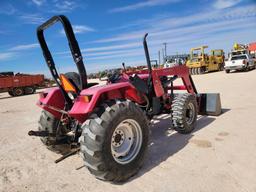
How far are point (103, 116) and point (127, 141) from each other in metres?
0.76

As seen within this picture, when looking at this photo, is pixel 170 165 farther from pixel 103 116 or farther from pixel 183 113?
pixel 183 113

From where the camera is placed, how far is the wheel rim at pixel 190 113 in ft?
17.2

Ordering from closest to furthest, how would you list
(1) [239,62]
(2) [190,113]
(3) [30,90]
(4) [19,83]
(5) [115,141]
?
1. (5) [115,141]
2. (2) [190,113]
3. (1) [239,62]
4. (4) [19,83]
5. (3) [30,90]

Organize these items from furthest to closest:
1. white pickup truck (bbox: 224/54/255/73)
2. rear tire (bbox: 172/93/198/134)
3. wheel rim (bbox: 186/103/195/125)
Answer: white pickup truck (bbox: 224/54/255/73), wheel rim (bbox: 186/103/195/125), rear tire (bbox: 172/93/198/134)

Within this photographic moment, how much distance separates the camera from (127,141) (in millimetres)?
3621

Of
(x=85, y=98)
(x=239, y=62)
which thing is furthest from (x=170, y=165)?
(x=239, y=62)

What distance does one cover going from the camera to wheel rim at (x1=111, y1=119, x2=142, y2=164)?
348cm

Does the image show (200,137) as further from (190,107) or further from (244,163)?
(244,163)

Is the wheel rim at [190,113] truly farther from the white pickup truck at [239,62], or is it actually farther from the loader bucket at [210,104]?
the white pickup truck at [239,62]

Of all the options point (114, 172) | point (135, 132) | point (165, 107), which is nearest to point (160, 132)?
point (165, 107)

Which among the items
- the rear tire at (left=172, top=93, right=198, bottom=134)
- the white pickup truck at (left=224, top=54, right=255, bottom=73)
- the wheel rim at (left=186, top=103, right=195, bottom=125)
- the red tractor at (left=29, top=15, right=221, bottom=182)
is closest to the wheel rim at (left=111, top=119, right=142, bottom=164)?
the red tractor at (left=29, top=15, right=221, bottom=182)

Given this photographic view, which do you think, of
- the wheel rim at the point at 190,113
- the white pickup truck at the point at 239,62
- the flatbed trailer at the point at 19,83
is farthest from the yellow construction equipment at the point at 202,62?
the wheel rim at the point at 190,113

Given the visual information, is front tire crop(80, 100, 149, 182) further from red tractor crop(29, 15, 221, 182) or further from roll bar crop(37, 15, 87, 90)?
roll bar crop(37, 15, 87, 90)

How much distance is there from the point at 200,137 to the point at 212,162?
1.20m
